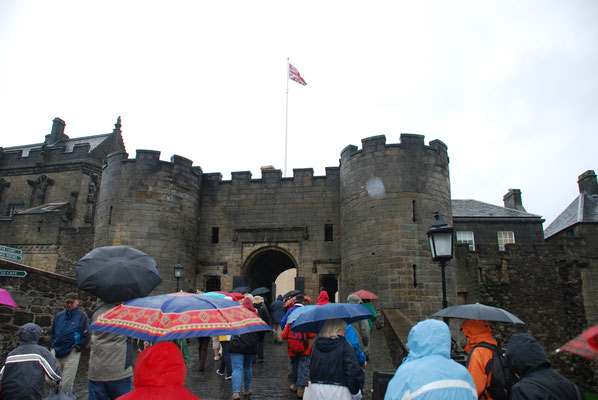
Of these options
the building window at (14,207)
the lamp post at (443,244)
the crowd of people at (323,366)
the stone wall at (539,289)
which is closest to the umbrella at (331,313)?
the crowd of people at (323,366)

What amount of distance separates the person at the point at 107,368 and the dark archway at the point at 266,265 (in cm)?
1412

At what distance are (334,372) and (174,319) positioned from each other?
1811 mm

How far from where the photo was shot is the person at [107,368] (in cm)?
529

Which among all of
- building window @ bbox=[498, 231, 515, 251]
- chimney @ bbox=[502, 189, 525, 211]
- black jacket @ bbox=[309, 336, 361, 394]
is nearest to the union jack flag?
building window @ bbox=[498, 231, 515, 251]

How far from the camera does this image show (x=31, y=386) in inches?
183

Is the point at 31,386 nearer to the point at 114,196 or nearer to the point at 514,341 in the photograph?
the point at 514,341

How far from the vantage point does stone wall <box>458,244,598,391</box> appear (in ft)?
72.1

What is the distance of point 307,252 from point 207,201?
515 centimetres

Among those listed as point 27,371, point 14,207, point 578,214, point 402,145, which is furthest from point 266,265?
point 14,207

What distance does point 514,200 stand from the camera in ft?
104

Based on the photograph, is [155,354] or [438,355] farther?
[438,355]

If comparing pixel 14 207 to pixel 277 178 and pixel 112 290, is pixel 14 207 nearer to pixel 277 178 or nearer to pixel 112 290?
pixel 277 178

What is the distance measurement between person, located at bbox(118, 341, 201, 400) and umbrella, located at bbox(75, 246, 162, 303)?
2.18 m

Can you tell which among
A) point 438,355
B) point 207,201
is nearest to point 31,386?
point 438,355
